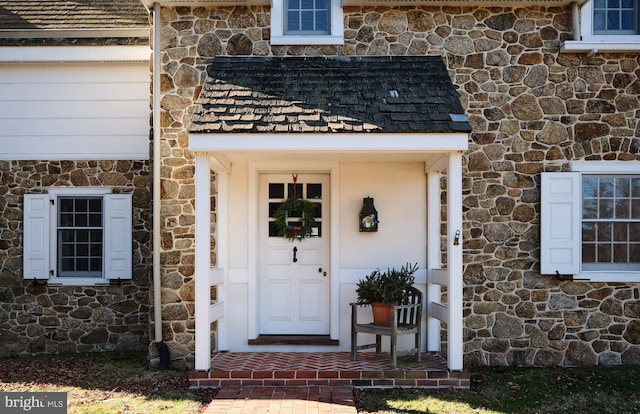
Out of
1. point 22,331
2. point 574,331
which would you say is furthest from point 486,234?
point 22,331

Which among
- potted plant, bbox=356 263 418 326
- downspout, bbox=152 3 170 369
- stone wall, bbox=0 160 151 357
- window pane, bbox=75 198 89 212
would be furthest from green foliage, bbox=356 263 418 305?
window pane, bbox=75 198 89 212

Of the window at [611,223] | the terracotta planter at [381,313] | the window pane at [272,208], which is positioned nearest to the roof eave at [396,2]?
the window at [611,223]

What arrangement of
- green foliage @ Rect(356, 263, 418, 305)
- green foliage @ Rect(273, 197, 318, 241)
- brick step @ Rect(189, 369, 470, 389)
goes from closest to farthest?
brick step @ Rect(189, 369, 470, 389) → green foliage @ Rect(356, 263, 418, 305) → green foliage @ Rect(273, 197, 318, 241)

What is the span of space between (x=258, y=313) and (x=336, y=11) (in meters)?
4.12

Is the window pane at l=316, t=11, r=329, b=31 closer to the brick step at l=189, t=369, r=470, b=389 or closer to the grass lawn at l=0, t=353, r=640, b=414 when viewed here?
the brick step at l=189, t=369, r=470, b=389

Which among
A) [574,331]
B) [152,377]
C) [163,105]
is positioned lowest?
[152,377]

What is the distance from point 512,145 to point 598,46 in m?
1.59

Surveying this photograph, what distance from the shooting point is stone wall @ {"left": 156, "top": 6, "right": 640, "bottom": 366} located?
777 centimetres

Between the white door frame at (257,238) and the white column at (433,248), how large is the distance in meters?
1.20

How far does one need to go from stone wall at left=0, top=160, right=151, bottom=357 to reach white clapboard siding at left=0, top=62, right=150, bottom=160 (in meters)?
0.24

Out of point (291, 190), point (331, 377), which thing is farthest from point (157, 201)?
point (331, 377)

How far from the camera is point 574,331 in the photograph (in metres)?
7.77

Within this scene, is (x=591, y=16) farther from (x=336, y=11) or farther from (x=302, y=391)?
(x=302, y=391)

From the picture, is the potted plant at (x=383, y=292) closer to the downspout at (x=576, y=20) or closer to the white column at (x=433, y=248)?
the white column at (x=433, y=248)
